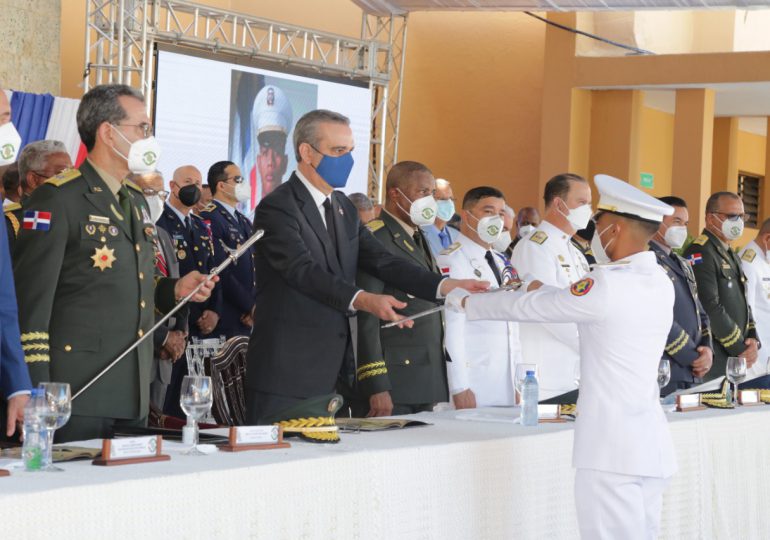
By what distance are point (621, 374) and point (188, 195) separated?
3646mm

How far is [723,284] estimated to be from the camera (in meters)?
6.64

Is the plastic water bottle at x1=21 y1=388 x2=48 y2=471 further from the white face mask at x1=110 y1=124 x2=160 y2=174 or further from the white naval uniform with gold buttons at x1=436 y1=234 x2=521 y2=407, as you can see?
the white naval uniform with gold buttons at x1=436 y1=234 x2=521 y2=407

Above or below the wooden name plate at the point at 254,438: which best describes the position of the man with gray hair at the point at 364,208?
above

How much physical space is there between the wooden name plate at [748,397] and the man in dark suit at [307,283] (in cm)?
150

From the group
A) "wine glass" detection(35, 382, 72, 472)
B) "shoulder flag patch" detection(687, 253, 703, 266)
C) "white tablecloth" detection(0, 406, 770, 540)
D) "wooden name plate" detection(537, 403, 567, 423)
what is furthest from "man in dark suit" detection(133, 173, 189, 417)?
"shoulder flag patch" detection(687, 253, 703, 266)

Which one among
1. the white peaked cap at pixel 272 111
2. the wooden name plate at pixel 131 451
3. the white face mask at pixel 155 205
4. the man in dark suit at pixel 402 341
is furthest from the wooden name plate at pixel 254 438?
the white peaked cap at pixel 272 111

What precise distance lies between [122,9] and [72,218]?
5946 mm

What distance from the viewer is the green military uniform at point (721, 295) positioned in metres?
6.40

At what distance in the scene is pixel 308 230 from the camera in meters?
3.73

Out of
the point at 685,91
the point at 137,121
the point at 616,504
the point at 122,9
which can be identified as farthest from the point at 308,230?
the point at 685,91

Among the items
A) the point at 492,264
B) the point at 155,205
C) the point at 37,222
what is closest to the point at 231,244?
the point at 155,205

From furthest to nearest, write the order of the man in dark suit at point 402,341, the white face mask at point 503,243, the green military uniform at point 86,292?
the white face mask at point 503,243 < the man in dark suit at point 402,341 < the green military uniform at point 86,292

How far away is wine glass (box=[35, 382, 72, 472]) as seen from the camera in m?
2.54

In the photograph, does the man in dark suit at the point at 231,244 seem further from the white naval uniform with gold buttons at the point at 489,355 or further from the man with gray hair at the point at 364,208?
the white naval uniform with gold buttons at the point at 489,355
